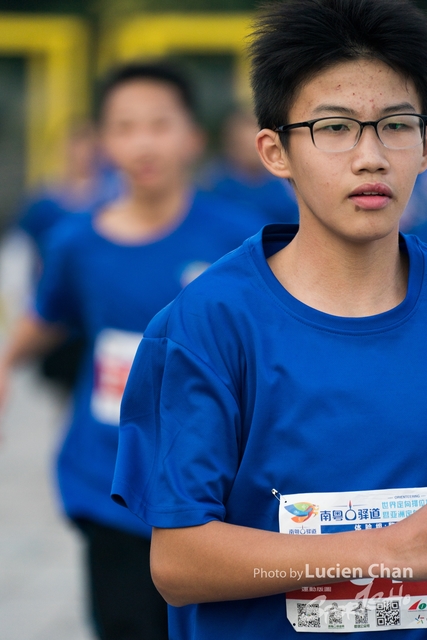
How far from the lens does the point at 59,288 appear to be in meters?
4.04

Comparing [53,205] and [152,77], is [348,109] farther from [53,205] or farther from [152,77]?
[53,205]

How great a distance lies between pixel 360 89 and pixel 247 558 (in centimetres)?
82

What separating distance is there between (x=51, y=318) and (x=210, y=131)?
10965mm

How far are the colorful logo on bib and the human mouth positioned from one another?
0.52m

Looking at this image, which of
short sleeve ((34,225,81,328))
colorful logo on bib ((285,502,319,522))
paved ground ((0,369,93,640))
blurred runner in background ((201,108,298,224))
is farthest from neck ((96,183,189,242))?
blurred runner in background ((201,108,298,224))

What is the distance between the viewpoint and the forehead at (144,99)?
13.8 feet

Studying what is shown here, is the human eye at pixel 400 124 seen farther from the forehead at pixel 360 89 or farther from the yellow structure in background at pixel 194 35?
the yellow structure in background at pixel 194 35

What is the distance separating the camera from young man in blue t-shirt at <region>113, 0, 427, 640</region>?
76.7 inches

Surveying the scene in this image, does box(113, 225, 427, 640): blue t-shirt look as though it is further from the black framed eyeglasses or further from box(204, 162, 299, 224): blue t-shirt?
box(204, 162, 299, 224): blue t-shirt

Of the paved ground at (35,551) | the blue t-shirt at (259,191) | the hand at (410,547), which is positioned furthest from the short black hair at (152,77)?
the blue t-shirt at (259,191)

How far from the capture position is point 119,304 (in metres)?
3.82

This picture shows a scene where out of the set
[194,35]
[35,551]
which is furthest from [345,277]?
[194,35]

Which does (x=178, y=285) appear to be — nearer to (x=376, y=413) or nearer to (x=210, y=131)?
(x=376, y=413)

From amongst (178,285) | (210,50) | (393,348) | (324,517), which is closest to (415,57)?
(393,348)
